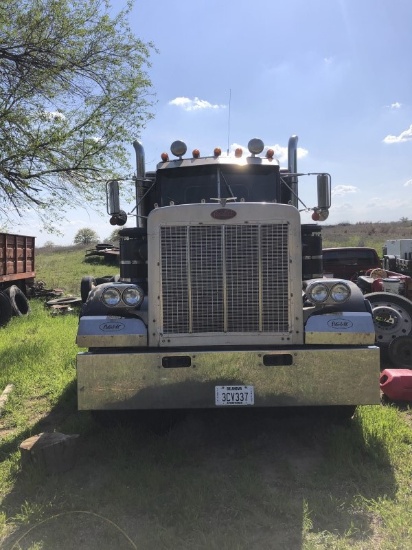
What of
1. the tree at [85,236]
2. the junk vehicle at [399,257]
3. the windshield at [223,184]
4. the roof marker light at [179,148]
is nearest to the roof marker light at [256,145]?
the windshield at [223,184]

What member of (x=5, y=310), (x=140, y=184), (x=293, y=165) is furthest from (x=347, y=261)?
(x=5, y=310)

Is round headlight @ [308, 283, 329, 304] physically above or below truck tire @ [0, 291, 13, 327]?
above

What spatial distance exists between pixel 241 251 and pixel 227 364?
2.94 ft

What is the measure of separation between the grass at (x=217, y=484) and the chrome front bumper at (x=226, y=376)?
507 millimetres

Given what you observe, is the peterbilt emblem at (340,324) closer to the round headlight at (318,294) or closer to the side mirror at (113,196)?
the round headlight at (318,294)

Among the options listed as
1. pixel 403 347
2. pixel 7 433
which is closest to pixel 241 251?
pixel 7 433

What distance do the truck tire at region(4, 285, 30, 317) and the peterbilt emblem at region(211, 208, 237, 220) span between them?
8.82 meters

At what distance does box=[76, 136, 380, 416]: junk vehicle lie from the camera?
12.5 feet

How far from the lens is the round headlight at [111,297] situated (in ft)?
13.5

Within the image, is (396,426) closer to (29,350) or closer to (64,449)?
(64,449)

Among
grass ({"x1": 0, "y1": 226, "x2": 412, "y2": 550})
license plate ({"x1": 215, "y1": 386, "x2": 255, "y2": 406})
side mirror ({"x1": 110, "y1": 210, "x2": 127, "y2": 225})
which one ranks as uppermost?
side mirror ({"x1": 110, "y1": 210, "x2": 127, "y2": 225})

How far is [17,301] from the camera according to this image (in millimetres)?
12328

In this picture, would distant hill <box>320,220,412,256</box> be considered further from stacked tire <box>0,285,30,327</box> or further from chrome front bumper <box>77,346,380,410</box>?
chrome front bumper <box>77,346,380,410</box>

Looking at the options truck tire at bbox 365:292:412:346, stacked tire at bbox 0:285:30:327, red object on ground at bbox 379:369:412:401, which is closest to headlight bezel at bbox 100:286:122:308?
red object on ground at bbox 379:369:412:401
